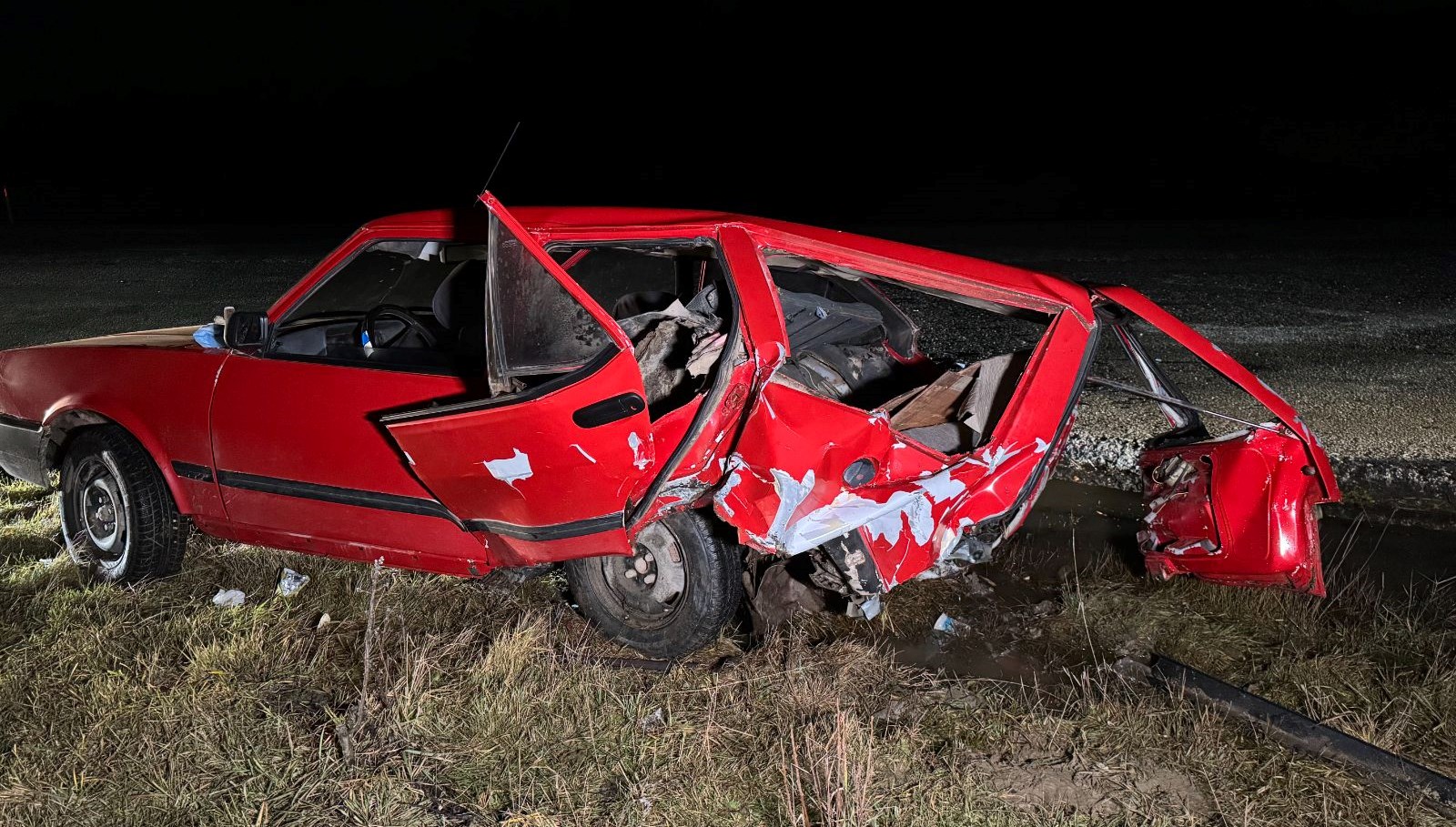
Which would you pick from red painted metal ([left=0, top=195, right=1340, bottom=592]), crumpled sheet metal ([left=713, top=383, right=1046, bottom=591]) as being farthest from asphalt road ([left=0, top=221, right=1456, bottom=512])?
crumpled sheet metal ([left=713, top=383, right=1046, bottom=591])

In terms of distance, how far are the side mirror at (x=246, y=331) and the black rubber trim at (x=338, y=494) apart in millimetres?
462

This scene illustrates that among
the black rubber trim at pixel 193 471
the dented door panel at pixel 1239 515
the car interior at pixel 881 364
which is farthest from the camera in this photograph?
the black rubber trim at pixel 193 471

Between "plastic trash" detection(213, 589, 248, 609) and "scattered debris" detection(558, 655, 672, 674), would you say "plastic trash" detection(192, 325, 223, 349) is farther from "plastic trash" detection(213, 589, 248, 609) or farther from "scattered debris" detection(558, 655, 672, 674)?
"scattered debris" detection(558, 655, 672, 674)

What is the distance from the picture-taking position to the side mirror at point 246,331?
3814mm

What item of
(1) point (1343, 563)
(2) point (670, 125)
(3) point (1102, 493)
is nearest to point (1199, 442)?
(1) point (1343, 563)

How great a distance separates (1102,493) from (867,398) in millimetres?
1591

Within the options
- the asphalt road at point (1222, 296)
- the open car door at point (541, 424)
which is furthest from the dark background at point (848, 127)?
the open car door at point (541, 424)

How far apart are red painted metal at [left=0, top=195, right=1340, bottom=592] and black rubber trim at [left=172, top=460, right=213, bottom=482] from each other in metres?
0.03

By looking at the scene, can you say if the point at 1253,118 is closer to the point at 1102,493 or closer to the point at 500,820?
the point at 1102,493

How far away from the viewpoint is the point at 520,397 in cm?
308

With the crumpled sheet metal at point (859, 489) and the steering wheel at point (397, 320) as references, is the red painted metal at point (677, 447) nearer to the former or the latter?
the crumpled sheet metal at point (859, 489)

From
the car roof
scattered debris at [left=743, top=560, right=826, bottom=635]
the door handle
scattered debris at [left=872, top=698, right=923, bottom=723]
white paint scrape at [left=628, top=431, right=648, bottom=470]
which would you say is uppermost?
the car roof

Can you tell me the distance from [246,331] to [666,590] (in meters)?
1.73

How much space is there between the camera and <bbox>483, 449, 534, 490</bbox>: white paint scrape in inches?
125
